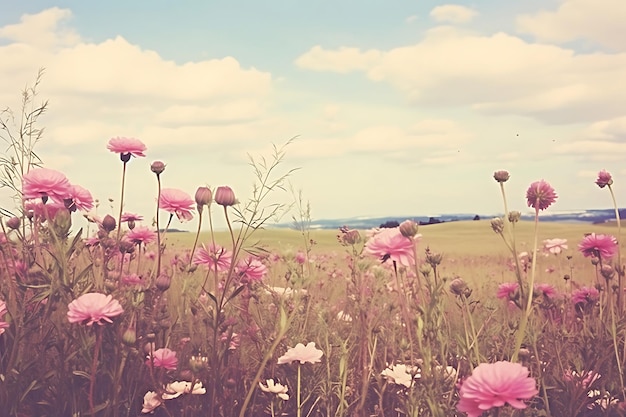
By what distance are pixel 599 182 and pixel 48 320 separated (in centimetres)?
249

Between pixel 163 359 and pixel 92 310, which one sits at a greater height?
pixel 92 310

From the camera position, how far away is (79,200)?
2646mm

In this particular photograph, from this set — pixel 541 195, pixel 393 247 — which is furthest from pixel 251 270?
pixel 541 195

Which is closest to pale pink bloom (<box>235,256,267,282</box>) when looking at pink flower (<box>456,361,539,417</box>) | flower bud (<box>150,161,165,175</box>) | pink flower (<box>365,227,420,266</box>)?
flower bud (<box>150,161,165,175</box>)

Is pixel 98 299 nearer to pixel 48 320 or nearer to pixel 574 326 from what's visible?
pixel 48 320

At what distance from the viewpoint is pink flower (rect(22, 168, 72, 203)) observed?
243 centimetres

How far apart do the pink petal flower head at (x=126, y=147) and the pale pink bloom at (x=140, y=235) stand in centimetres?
47

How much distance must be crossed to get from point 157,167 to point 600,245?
2180 millimetres

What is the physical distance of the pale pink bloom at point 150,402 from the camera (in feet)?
7.67

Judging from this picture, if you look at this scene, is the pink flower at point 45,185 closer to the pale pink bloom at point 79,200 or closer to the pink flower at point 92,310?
the pale pink bloom at point 79,200

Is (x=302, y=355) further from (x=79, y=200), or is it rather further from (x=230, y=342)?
(x=79, y=200)

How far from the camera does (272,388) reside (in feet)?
7.84

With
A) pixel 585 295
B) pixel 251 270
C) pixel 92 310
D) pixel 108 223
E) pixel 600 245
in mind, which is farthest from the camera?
pixel 585 295

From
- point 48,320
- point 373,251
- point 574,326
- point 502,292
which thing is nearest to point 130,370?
point 48,320
